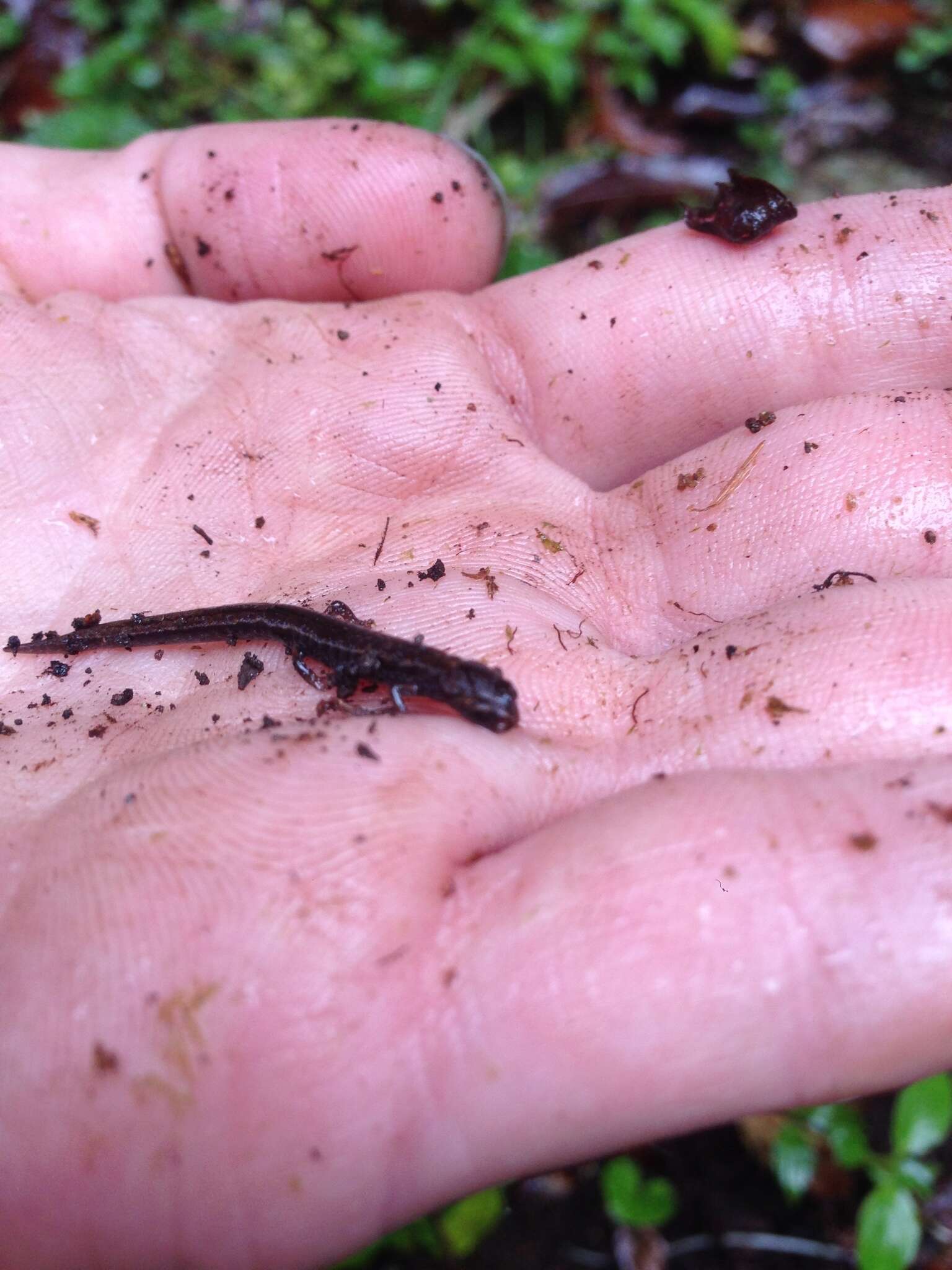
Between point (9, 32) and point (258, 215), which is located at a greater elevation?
point (9, 32)

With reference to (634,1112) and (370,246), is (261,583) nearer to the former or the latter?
(370,246)

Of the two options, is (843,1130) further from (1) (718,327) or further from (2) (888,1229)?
(1) (718,327)

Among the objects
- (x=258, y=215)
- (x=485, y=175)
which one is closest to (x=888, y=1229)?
(x=485, y=175)

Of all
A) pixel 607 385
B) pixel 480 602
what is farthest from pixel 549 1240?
pixel 607 385

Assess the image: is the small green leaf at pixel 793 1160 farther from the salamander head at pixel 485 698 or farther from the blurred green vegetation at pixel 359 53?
the blurred green vegetation at pixel 359 53

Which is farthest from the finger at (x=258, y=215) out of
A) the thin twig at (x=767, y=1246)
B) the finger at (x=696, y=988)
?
the thin twig at (x=767, y=1246)

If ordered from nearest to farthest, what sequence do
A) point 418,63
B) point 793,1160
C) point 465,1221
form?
point 793,1160, point 465,1221, point 418,63
